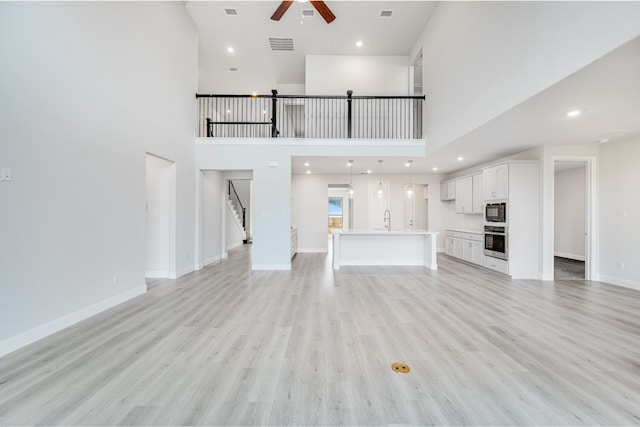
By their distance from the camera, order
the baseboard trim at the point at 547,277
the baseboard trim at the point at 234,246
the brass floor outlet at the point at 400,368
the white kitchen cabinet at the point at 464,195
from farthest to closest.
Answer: the baseboard trim at the point at 234,246, the white kitchen cabinet at the point at 464,195, the baseboard trim at the point at 547,277, the brass floor outlet at the point at 400,368

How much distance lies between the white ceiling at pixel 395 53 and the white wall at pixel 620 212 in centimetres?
42

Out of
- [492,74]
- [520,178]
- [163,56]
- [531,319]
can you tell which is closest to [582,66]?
[492,74]

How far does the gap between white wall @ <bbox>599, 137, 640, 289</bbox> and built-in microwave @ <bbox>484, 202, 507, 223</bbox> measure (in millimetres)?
1615

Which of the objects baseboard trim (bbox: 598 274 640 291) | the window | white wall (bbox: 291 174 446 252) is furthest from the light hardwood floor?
the window

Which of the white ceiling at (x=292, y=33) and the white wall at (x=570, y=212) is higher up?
the white ceiling at (x=292, y=33)

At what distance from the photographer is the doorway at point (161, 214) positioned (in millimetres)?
5234

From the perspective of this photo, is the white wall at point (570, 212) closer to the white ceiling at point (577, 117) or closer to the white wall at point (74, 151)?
the white ceiling at point (577, 117)

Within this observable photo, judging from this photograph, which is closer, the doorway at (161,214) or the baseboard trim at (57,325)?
the baseboard trim at (57,325)

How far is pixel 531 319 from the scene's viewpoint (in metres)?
3.21

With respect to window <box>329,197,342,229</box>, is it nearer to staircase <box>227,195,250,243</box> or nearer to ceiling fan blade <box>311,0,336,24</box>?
staircase <box>227,195,250,243</box>

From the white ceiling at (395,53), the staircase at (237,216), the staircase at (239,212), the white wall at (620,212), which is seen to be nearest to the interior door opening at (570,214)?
the white wall at (620,212)

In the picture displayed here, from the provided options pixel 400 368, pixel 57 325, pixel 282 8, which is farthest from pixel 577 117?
pixel 57 325

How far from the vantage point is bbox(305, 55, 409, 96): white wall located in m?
7.41

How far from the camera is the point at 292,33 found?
21.0ft
